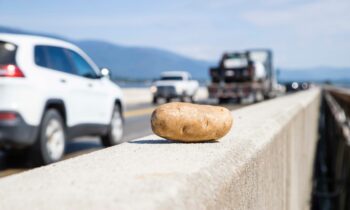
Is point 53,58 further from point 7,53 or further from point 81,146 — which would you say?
point 81,146

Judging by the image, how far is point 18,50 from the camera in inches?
315

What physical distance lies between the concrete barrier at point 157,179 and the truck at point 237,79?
31.2 metres

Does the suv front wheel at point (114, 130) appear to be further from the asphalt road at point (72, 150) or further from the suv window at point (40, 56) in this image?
the suv window at point (40, 56)

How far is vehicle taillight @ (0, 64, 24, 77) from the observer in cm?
772

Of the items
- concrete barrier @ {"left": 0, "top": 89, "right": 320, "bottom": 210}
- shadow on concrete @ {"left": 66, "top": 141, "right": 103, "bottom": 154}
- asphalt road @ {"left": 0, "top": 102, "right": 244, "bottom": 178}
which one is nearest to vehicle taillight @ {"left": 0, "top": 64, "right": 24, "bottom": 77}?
asphalt road @ {"left": 0, "top": 102, "right": 244, "bottom": 178}

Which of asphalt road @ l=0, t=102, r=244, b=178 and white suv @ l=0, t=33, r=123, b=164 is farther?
asphalt road @ l=0, t=102, r=244, b=178

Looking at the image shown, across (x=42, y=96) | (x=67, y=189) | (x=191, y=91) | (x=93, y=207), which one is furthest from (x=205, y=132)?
(x=191, y=91)

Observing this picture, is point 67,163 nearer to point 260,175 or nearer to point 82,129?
point 260,175

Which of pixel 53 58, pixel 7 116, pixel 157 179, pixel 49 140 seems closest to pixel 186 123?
pixel 157 179

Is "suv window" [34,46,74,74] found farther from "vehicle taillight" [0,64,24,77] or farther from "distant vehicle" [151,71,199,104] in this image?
"distant vehicle" [151,71,199,104]

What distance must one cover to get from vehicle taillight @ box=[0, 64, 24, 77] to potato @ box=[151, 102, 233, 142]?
4692mm

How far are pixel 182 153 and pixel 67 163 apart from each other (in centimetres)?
57

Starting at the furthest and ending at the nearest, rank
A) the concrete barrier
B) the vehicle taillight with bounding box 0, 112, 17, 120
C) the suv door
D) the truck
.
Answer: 1. the truck
2. the suv door
3. the vehicle taillight with bounding box 0, 112, 17, 120
4. the concrete barrier

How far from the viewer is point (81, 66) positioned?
10000 millimetres
